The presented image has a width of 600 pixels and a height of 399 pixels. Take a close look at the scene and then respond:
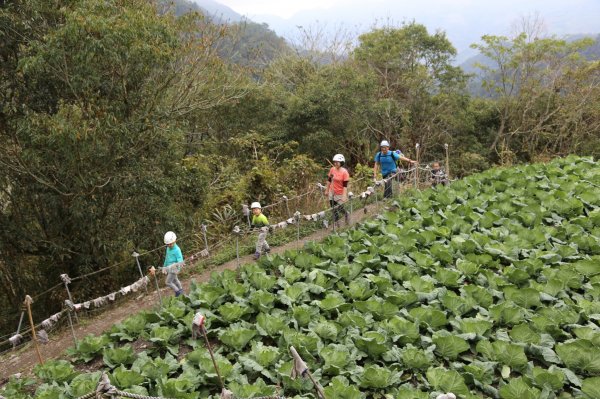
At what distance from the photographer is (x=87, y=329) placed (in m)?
6.96

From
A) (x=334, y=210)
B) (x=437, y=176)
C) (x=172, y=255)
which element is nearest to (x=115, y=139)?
(x=172, y=255)

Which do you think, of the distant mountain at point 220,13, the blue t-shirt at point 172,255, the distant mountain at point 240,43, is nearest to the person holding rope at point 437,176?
the distant mountain at point 240,43

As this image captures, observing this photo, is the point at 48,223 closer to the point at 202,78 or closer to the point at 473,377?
the point at 202,78

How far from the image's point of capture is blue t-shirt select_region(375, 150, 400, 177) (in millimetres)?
9789

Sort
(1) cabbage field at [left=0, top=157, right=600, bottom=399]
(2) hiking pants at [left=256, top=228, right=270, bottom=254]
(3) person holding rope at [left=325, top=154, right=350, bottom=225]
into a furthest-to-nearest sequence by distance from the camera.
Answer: (3) person holding rope at [left=325, top=154, right=350, bottom=225]
(2) hiking pants at [left=256, top=228, right=270, bottom=254]
(1) cabbage field at [left=0, top=157, right=600, bottom=399]

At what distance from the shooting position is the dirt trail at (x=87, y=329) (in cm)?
610

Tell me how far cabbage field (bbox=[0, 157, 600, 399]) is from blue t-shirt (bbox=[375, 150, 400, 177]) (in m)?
2.18

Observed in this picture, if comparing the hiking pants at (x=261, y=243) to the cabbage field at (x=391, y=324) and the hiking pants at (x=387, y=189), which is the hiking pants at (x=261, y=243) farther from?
the hiking pants at (x=387, y=189)

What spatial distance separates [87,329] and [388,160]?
249 inches

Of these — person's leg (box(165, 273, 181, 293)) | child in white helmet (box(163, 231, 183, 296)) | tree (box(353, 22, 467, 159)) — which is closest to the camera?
child in white helmet (box(163, 231, 183, 296))

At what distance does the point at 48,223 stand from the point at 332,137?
405 inches

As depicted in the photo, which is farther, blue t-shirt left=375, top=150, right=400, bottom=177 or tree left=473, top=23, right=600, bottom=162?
tree left=473, top=23, right=600, bottom=162

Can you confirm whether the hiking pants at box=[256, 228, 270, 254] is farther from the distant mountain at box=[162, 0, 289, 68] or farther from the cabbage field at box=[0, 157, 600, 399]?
the distant mountain at box=[162, 0, 289, 68]

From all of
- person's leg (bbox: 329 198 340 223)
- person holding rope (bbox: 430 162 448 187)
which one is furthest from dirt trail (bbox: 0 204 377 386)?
person holding rope (bbox: 430 162 448 187)
